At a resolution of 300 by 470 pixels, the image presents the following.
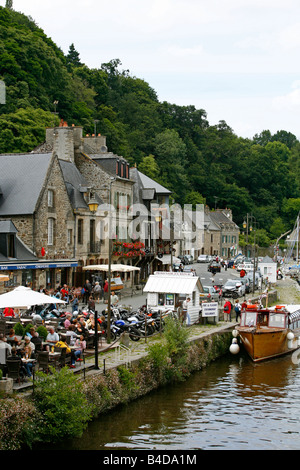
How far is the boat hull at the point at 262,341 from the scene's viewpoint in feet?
92.6

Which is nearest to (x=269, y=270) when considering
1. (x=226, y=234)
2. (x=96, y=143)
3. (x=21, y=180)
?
(x=96, y=143)

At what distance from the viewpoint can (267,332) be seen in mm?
28516

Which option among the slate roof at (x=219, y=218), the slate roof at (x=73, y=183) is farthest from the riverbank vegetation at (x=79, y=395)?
the slate roof at (x=219, y=218)

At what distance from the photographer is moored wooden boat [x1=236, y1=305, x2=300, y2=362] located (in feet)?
93.0

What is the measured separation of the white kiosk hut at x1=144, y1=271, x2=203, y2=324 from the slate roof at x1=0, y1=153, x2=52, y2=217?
30.5ft

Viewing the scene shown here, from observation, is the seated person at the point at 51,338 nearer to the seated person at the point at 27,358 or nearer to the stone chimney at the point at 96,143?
the seated person at the point at 27,358

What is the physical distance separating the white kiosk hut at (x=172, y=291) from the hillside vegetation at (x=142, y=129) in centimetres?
3058

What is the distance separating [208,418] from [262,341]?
10.5 metres

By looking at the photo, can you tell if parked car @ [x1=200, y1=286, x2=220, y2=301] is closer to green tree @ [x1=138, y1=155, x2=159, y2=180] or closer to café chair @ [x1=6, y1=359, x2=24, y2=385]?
café chair @ [x1=6, y1=359, x2=24, y2=385]

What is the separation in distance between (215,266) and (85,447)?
46.7 metres

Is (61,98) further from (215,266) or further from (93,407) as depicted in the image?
(93,407)

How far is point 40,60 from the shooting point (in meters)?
73.9
